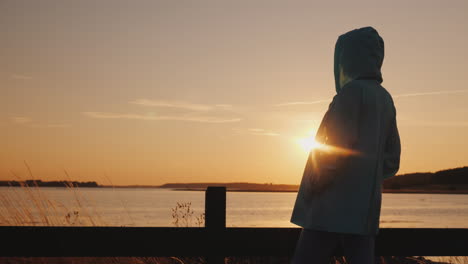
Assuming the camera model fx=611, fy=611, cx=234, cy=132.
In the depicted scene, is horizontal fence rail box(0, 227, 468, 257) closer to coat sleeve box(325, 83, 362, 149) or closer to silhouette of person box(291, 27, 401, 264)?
silhouette of person box(291, 27, 401, 264)

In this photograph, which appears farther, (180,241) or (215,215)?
(215,215)

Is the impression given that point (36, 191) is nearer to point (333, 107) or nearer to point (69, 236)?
point (69, 236)

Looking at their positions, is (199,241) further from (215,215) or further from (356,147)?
(356,147)

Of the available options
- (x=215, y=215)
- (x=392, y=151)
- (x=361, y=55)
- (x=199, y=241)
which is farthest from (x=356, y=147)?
(x=199, y=241)

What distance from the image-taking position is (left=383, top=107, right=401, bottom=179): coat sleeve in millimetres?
3828

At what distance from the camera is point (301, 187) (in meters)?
3.68

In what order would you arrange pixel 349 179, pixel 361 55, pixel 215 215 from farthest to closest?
1. pixel 215 215
2. pixel 361 55
3. pixel 349 179

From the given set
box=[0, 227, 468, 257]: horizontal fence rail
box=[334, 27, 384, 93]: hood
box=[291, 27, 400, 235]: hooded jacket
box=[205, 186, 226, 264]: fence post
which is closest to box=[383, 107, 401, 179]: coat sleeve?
box=[291, 27, 400, 235]: hooded jacket

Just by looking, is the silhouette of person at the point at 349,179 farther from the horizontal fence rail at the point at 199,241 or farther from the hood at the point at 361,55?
the horizontal fence rail at the point at 199,241

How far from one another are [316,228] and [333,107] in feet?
2.35

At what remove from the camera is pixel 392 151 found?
12.6ft

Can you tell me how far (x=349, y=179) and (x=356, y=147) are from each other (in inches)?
7.6

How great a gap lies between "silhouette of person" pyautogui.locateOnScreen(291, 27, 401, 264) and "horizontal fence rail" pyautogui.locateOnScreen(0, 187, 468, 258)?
2.28 feet

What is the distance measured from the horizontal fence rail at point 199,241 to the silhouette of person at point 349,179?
695mm
